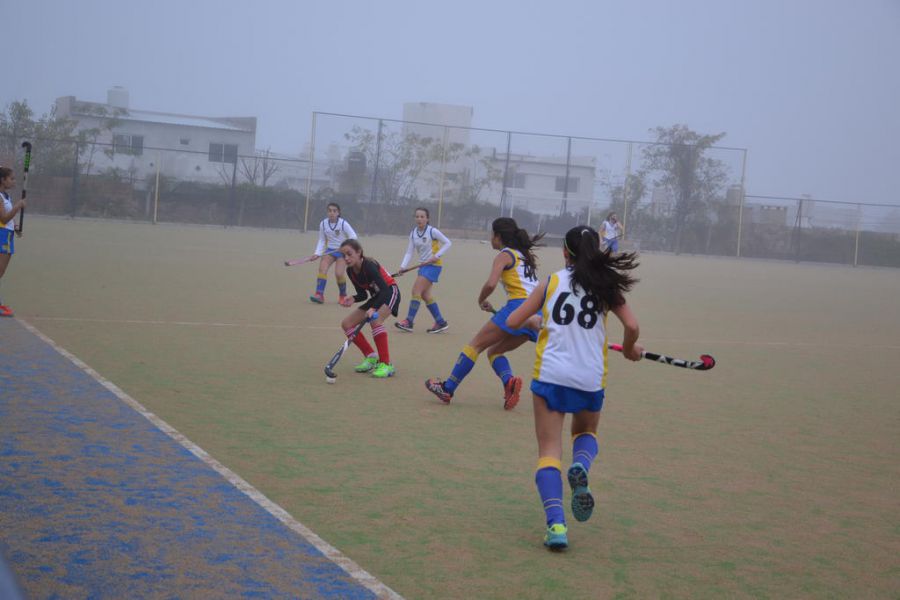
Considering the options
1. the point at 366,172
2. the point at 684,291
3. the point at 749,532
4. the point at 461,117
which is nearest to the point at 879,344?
the point at 684,291

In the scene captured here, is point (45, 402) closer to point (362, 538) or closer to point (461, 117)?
point (362, 538)

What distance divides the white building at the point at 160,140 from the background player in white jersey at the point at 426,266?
3109 centimetres

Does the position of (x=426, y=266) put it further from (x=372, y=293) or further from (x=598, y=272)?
(x=598, y=272)

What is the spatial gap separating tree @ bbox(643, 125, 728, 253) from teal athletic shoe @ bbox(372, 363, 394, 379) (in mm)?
41042

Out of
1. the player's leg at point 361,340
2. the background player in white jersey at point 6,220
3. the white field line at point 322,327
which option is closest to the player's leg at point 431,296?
the white field line at point 322,327

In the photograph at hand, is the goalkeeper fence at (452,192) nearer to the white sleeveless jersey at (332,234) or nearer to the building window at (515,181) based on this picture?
the building window at (515,181)

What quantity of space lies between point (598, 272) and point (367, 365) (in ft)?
18.2

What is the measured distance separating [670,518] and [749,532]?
0.46 meters

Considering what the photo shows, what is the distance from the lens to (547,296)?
209 inches

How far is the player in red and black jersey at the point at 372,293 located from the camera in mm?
9781

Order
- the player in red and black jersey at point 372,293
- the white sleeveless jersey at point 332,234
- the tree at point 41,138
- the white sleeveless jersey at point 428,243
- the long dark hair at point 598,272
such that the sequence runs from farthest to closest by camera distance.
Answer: the tree at point 41,138, the white sleeveless jersey at point 332,234, the white sleeveless jersey at point 428,243, the player in red and black jersey at point 372,293, the long dark hair at point 598,272

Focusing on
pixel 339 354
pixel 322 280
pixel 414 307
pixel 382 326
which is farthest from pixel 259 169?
pixel 339 354

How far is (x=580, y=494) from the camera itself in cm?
506

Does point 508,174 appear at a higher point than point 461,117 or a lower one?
lower
